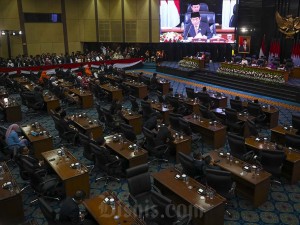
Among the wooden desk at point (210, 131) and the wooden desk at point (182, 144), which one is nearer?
the wooden desk at point (182, 144)

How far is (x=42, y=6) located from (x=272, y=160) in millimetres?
→ 22122

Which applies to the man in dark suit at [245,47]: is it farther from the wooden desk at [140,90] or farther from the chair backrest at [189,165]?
the chair backrest at [189,165]

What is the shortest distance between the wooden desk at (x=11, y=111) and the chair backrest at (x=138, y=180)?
24.9 feet

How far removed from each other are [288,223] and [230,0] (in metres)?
20.4

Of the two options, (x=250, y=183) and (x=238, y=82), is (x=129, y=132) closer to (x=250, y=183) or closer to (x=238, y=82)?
(x=250, y=183)

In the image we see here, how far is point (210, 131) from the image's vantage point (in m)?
9.11

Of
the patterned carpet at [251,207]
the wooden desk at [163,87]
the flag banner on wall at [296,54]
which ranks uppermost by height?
the flag banner on wall at [296,54]

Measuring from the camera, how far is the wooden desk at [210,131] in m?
9.06

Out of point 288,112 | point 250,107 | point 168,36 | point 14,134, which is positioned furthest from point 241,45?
point 14,134

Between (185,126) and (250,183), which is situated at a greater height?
(185,126)

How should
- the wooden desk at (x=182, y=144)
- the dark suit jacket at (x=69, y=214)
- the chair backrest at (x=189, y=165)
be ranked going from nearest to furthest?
the dark suit jacket at (x=69, y=214) → the chair backrest at (x=189, y=165) → the wooden desk at (x=182, y=144)

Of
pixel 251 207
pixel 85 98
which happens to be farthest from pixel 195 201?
pixel 85 98

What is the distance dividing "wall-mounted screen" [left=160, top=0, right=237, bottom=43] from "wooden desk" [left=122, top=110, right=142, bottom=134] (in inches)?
608

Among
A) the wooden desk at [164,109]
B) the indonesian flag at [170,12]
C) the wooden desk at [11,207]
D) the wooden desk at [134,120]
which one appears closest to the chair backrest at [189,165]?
the wooden desk at [11,207]
